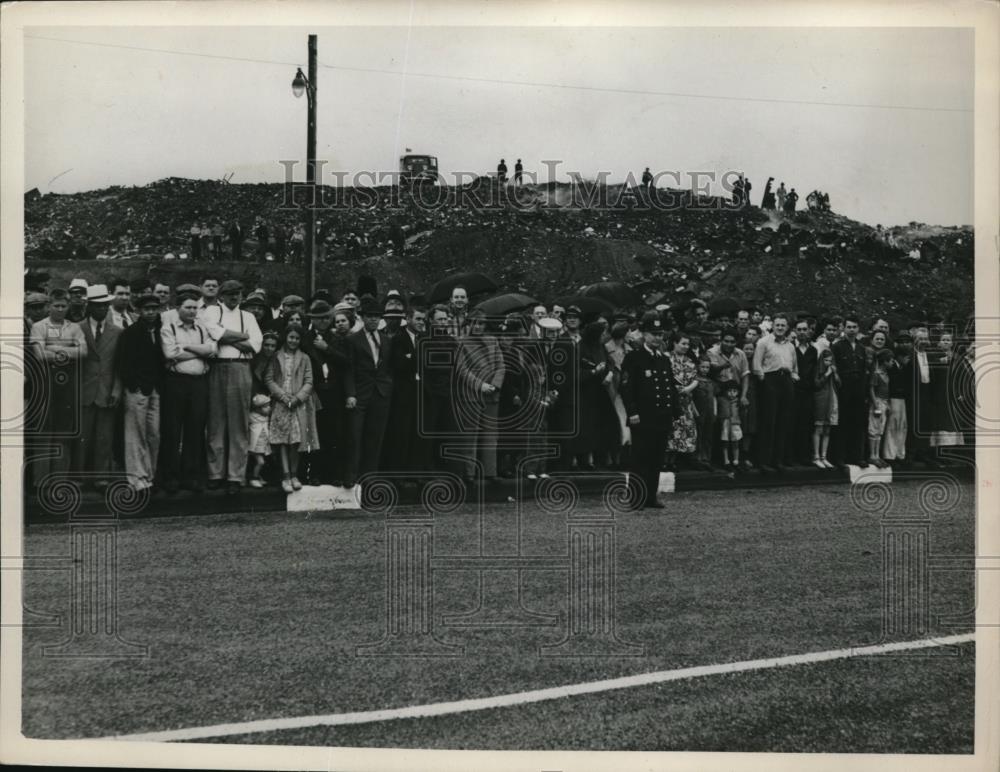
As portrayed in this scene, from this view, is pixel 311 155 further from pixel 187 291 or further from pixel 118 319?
pixel 118 319

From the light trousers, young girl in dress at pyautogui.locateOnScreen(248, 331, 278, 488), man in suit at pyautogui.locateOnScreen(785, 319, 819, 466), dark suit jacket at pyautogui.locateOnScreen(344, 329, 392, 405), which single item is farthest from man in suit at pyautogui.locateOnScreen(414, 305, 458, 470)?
man in suit at pyautogui.locateOnScreen(785, 319, 819, 466)

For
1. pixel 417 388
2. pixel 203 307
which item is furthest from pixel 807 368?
pixel 203 307

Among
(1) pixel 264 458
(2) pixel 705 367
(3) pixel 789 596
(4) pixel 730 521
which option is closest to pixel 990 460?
(3) pixel 789 596

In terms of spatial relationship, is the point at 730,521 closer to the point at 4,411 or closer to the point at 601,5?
the point at 601,5

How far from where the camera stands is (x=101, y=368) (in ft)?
18.4

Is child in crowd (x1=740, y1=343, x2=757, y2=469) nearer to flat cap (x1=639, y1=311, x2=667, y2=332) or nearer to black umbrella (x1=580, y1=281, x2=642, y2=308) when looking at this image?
flat cap (x1=639, y1=311, x2=667, y2=332)

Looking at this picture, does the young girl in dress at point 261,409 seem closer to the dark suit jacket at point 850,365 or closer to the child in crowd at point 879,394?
the dark suit jacket at point 850,365

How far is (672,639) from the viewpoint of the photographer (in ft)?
15.0

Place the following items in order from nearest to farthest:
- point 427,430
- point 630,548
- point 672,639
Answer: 1. point 672,639
2. point 630,548
3. point 427,430

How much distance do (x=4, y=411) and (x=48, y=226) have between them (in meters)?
0.94

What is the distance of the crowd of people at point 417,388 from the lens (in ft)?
17.6

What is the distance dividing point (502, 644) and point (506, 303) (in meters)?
2.22

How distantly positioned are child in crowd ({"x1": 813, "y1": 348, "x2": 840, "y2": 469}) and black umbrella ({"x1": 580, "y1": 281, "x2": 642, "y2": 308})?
61.2 inches

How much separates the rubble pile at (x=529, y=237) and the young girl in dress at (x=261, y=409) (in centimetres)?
49
